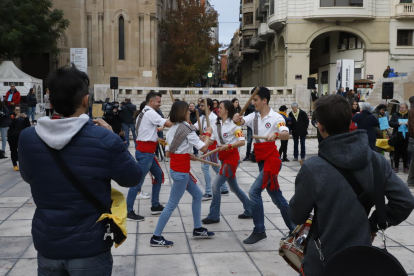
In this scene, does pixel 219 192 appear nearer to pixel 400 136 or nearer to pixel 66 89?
pixel 66 89

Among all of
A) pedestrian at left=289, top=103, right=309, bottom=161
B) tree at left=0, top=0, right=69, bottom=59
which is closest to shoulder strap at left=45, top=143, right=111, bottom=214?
pedestrian at left=289, top=103, right=309, bottom=161

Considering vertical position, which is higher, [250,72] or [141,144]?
[250,72]

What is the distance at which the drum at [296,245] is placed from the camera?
112 inches

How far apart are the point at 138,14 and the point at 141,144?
31.6 metres

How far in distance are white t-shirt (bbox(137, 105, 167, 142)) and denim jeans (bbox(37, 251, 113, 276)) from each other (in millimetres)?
4835

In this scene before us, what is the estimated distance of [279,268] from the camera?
5.14m

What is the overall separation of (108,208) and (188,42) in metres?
38.2

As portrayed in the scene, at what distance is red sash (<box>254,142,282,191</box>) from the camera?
18.8 ft

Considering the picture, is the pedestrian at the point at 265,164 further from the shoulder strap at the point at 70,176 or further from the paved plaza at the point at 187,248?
the shoulder strap at the point at 70,176

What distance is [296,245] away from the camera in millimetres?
2883

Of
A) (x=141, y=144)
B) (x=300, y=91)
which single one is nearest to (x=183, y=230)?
(x=141, y=144)

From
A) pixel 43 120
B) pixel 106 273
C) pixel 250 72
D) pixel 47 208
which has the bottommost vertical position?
pixel 106 273

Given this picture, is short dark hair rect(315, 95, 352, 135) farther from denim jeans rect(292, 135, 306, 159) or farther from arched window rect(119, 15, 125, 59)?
arched window rect(119, 15, 125, 59)

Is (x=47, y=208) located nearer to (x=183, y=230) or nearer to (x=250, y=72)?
(x=183, y=230)
